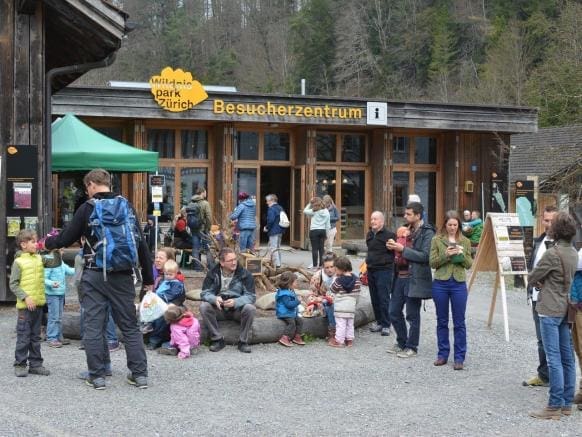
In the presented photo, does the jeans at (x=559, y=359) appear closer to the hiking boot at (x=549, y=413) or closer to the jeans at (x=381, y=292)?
the hiking boot at (x=549, y=413)

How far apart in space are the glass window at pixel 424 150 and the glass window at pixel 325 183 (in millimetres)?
2721

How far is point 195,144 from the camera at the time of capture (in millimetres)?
21000

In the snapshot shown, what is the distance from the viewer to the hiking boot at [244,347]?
8336 mm

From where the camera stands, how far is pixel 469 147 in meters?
23.0

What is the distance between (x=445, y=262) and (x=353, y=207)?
14900 millimetres

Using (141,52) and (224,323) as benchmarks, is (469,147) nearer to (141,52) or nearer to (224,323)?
(224,323)

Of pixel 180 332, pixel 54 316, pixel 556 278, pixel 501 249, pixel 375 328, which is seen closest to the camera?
pixel 556 278

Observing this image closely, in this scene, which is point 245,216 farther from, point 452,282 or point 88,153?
point 452,282

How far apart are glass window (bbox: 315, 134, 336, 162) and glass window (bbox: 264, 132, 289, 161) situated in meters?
0.90

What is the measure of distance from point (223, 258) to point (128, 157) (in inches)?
223

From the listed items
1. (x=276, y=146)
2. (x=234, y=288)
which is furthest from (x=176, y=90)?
(x=234, y=288)

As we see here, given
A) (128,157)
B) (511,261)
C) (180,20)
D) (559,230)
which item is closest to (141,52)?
(180,20)

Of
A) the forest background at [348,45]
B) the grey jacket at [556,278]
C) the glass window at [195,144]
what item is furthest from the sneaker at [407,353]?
the forest background at [348,45]

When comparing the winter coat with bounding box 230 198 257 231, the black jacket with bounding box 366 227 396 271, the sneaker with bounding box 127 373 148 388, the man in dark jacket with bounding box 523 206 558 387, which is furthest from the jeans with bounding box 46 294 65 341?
the winter coat with bounding box 230 198 257 231
